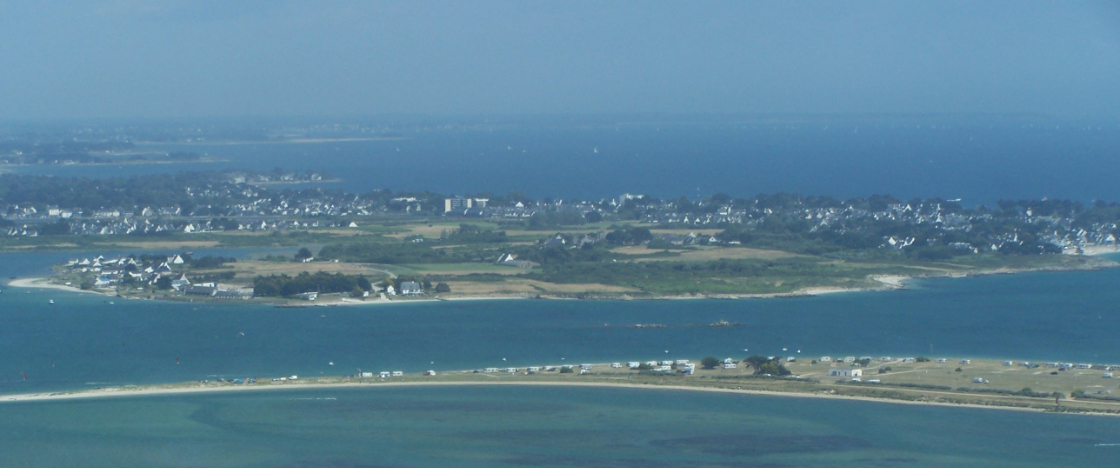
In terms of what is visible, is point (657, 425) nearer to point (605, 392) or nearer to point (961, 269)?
point (605, 392)

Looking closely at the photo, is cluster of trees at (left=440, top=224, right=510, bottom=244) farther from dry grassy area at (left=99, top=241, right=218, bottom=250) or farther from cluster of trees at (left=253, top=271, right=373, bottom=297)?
cluster of trees at (left=253, top=271, right=373, bottom=297)

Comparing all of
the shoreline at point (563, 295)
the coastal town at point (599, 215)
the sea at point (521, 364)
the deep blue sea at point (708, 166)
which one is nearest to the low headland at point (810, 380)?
the sea at point (521, 364)

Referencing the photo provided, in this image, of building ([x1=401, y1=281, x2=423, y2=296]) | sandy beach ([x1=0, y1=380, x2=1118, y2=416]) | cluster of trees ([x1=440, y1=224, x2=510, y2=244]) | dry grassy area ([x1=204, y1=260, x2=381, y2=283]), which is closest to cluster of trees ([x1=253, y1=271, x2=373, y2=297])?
building ([x1=401, y1=281, x2=423, y2=296])

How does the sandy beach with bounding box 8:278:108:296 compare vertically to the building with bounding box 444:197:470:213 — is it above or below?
below

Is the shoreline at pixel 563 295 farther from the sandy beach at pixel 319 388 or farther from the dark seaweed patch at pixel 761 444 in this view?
the dark seaweed patch at pixel 761 444

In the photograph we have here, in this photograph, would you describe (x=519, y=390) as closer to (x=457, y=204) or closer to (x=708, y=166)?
(x=457, y=204)

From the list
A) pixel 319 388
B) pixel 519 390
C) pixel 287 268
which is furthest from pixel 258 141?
pixel 519 390
